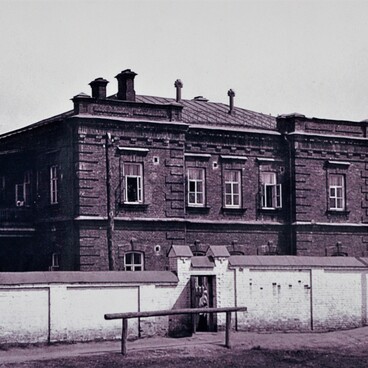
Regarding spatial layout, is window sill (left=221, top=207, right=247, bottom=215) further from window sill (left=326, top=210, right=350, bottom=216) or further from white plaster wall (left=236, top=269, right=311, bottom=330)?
white plaster wall (left=236, top=269, right=311, bottom=330)

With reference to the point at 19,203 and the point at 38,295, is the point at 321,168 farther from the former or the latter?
the point at 38,295

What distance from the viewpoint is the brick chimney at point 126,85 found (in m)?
33.0

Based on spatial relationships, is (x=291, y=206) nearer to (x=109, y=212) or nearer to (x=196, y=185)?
(x=196, y=185)

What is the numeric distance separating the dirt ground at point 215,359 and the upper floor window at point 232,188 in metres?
11.0

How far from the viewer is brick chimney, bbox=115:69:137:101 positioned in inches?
1298

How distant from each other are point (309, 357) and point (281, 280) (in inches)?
171

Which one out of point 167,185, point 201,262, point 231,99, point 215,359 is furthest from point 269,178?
point 215,359

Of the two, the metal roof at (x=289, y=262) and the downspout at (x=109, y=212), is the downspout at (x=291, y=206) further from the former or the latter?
the downspout at (x=109, y=212)

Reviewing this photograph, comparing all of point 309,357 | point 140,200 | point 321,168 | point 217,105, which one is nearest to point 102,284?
point 309,357

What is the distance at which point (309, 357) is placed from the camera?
22.2 meters

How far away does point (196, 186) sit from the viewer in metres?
32.9

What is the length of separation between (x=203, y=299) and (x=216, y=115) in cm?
1352

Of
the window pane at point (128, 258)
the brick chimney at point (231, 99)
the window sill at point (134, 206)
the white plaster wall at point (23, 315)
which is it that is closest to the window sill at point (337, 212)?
the brick chimney at point (231, 99)

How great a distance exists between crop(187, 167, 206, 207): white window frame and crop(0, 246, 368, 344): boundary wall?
6.89 m
